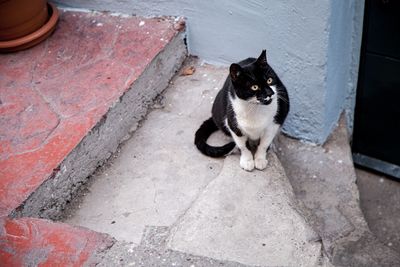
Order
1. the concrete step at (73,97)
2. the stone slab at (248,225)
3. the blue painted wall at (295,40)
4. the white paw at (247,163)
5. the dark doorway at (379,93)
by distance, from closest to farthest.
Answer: the stone slab at (248,225), the concrete step at (73,97), the white paw at (247,163), the blue painted wall at (295,40), the dark doorway at (379,93)

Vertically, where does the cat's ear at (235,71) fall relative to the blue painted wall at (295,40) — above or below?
above

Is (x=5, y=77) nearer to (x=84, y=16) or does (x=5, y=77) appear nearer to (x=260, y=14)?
(x=84, y=16)

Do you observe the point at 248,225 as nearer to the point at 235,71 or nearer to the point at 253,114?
the point at 253,114

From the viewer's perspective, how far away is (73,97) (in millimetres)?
3000

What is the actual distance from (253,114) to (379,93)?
95cm

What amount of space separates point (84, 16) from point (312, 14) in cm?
A: 142

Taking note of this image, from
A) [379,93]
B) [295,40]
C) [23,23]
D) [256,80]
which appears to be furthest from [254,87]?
[23,23]

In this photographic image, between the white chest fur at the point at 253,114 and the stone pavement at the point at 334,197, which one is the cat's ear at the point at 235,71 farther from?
the stone pavement at the point at 334,197

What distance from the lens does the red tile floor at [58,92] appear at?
244 centimetres

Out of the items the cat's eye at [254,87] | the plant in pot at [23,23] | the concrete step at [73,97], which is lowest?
the concrete step at [73,97]

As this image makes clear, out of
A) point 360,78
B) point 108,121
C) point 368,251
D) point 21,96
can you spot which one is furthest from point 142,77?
point 368,251

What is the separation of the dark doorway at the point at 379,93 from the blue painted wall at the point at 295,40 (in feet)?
0.19

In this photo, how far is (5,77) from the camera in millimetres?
3189

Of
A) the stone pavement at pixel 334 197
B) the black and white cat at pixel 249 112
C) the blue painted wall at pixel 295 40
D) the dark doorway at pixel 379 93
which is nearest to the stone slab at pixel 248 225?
the black and white cat at pixel 249 112
